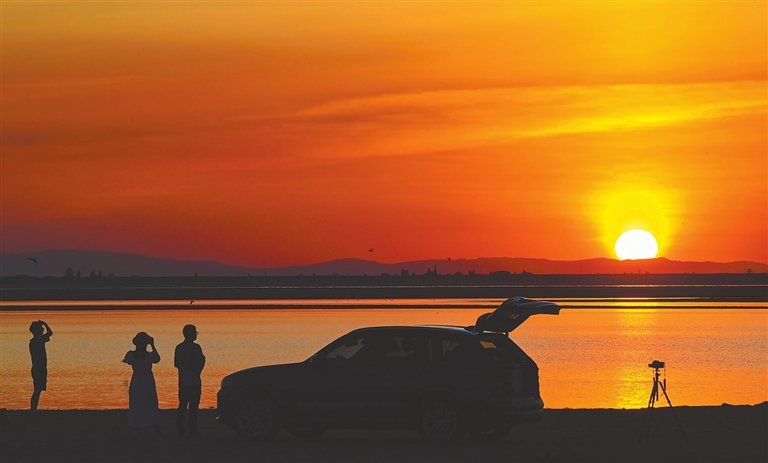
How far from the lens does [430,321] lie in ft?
252

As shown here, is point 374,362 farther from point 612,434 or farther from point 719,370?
point 719,370

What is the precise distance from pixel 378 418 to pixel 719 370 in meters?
26.4

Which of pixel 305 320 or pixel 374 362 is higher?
pixel 305 320

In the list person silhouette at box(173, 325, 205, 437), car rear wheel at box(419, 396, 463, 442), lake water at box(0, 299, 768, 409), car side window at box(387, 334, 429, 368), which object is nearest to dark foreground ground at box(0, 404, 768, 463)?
car rear wheel at box(419, 396, 463, 442)

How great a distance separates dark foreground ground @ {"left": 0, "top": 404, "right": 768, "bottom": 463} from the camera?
19.6 meters

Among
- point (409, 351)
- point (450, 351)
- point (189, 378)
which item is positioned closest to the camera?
point (450, 351)

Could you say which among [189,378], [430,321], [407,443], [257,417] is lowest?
[407,443]

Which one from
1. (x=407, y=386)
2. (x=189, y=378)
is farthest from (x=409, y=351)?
(x=189, y=378)

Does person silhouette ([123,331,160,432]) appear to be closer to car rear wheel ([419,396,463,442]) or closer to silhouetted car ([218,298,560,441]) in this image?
silhouetted car ([218,298,560,441])

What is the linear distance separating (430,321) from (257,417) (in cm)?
5491

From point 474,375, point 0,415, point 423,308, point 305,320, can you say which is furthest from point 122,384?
point 423,308

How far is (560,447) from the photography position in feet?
68.5

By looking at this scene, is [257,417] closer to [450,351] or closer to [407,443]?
[407,443]

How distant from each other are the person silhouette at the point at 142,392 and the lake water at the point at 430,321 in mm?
9716
